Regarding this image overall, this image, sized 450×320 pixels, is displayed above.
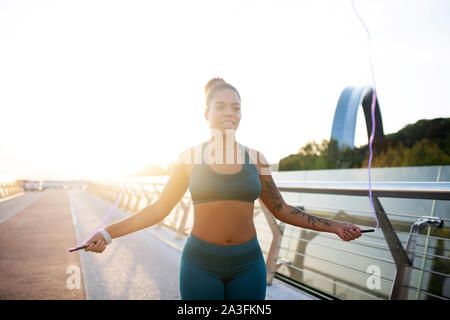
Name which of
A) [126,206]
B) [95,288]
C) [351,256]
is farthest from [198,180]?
[126,206]

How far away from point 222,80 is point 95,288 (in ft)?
10.0

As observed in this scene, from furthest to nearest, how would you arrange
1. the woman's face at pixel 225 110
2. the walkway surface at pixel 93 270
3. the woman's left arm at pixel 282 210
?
Answer: the walkway surface at pixel 93 270 → the woman's left arm at pixel 282 210 → the woman's face at pixel 225 110

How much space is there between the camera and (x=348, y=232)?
50.3 inches

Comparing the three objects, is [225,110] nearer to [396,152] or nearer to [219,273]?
[219,273]

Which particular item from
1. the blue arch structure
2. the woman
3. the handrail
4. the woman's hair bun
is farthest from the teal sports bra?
the blue arch structure

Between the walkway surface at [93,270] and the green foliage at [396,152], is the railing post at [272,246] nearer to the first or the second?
the walkway surface at [93,270]

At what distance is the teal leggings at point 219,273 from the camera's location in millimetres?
1150

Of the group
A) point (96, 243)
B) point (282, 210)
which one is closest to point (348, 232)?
point (282, 210)

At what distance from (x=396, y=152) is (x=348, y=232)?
22.1m

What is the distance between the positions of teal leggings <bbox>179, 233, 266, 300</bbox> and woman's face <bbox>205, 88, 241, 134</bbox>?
49 cm

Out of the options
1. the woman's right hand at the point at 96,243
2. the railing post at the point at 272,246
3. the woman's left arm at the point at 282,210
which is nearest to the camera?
the woman's right hand at the point at 96,243

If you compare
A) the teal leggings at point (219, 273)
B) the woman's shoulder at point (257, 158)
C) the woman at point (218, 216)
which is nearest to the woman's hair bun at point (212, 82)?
the woman at point (218, 216)

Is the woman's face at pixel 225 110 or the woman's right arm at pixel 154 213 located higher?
the woman's face at pixel 225 110
